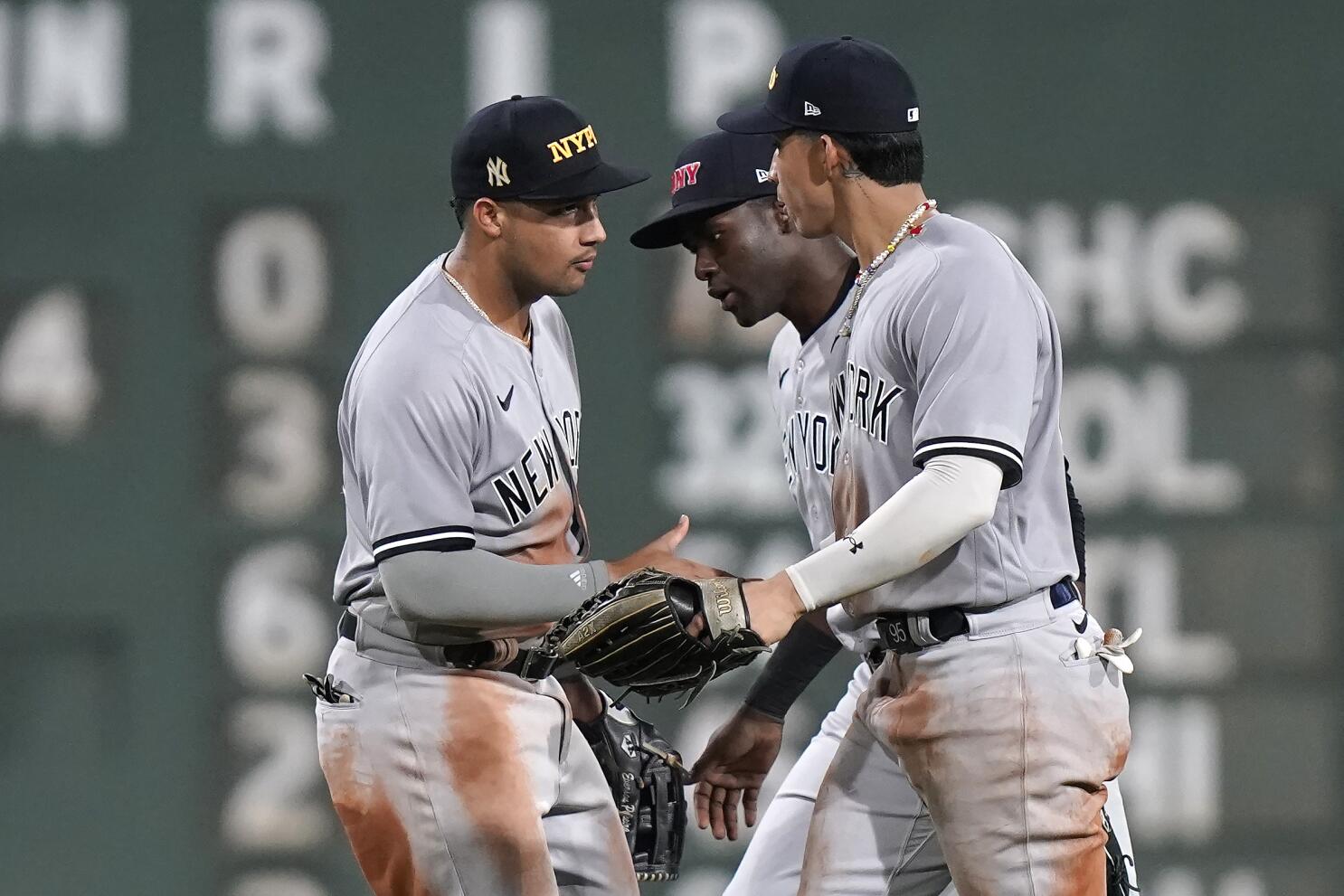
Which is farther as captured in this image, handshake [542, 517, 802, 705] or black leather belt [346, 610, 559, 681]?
black leather belt [346, 610, 559, 681]

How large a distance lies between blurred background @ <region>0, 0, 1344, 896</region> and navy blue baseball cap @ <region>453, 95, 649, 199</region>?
166 cm

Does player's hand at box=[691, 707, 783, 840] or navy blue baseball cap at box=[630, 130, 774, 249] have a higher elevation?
navy blue baseball cap at box=[630, 130, 774, 249]

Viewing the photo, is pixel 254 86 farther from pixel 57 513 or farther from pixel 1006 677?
pixel 1006 677

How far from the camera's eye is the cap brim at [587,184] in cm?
307

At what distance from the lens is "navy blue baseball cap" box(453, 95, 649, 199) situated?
3078 millimetres

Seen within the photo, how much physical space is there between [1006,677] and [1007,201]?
2.36 meters

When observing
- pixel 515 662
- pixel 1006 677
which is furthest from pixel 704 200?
pixel 1006 677

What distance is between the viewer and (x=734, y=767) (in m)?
3.54

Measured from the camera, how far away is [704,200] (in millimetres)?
3676

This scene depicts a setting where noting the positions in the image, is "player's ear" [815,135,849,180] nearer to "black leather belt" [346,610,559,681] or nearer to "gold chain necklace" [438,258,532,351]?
"gold chain necklace" [438,258,532,351]

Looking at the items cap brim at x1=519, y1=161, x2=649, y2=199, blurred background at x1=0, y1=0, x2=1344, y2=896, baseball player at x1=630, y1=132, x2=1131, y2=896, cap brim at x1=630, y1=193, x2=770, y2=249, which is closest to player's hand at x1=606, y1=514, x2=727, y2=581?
baseball player at x1=630, y1=132, x2=1131, y2=896

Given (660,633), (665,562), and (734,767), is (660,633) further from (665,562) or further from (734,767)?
(734,767)

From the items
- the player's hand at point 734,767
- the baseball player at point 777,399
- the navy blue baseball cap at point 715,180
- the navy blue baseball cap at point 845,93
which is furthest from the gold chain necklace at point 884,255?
the player's hand at point 734,767

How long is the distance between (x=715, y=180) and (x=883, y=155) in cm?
88
